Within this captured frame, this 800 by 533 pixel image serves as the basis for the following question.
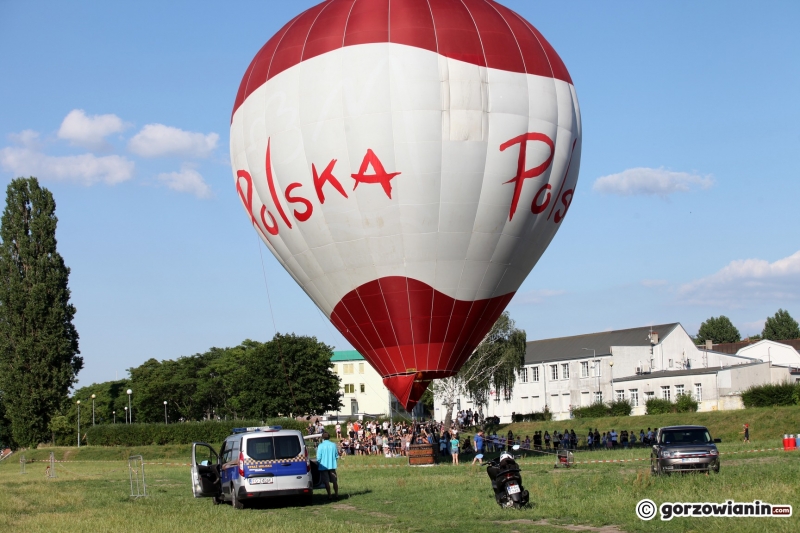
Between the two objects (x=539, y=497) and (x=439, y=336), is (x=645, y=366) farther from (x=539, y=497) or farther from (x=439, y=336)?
(x=539, y=497)

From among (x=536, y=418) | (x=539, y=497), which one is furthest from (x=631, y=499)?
(x=536, y=418)

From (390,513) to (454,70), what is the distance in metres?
12.5

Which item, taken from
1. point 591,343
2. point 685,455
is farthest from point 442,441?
point 591,343

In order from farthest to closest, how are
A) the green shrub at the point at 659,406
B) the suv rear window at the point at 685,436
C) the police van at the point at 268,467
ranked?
1. the green shrub at the point at 659,406
2. the suv rear window at the point at 685,436
3. the police van at the point at 268,467

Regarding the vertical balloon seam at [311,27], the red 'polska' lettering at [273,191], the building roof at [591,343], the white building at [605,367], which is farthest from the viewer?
the building roof at [591,343]

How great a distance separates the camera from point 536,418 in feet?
240

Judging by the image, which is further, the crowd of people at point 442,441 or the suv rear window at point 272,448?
A: the crowd of people at point 442,441

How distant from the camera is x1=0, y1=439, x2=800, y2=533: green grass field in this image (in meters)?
14.3

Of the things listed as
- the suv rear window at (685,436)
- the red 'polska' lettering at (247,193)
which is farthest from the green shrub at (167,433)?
the suv rear window at (685,436)

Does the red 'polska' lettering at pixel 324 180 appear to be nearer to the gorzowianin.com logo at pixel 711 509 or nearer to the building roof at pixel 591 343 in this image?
the gorzowianin.com logo at pixel 711 509

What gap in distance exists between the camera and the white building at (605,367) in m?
74.5

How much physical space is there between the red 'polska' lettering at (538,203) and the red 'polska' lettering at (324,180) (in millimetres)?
5288

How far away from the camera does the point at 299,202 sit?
84.2 feet

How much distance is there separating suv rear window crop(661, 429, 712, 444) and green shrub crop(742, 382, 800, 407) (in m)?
36.4
